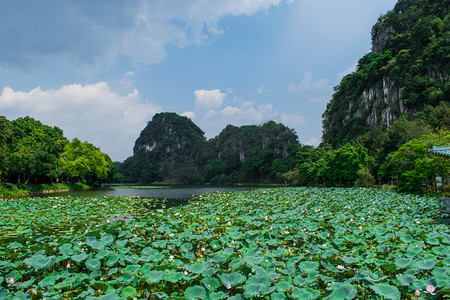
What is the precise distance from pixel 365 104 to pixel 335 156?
22.7 m

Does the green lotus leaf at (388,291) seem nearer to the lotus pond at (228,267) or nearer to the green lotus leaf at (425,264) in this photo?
the lotus pond at (228,267)

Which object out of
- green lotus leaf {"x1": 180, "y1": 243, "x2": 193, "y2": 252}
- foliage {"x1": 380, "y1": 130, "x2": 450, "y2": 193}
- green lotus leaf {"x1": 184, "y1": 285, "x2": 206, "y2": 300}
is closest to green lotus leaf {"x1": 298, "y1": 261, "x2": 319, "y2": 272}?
green lotus leaf {"x1": 184, "y1": 285, "x2": 206, "y2": 300}

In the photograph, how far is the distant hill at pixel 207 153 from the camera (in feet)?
217

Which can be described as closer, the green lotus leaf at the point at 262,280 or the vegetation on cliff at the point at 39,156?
the green lotus leaf at the point at 262,280

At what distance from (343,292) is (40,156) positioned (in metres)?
27.6

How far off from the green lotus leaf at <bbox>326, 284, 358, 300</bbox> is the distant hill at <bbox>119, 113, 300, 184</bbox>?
45.7m

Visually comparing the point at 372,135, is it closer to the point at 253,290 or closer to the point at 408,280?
the point at 408,280

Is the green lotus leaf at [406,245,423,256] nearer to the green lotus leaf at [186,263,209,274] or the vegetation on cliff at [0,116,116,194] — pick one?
the green lotus leaf at [186,263,209,274]

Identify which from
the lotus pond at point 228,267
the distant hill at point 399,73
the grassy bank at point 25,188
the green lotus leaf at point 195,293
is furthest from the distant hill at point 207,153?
the green lotus leaf at point 195,293

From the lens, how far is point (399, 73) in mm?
36469

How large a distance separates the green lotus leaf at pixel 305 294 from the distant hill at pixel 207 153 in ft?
150

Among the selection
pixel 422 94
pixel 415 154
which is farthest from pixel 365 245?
pixel 422 94

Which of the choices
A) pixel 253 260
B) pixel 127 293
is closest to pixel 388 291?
pixel 253 260

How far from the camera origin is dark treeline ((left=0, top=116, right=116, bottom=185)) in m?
20.4
